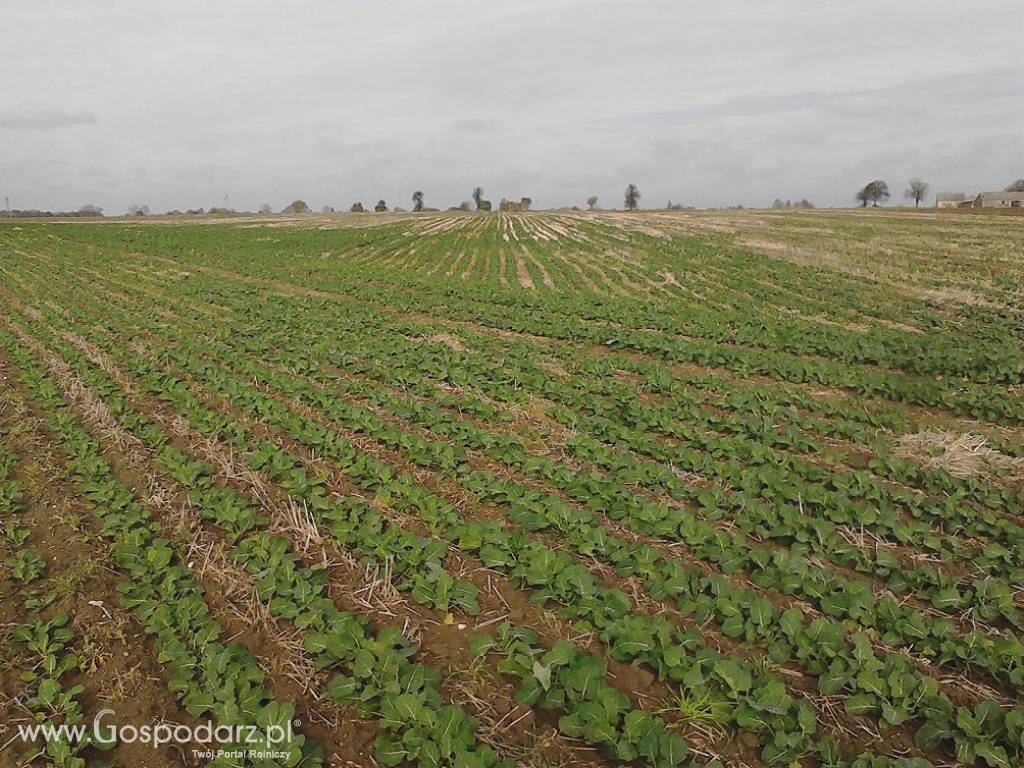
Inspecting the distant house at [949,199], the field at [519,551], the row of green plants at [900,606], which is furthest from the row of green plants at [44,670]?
the distant house at [949,199]

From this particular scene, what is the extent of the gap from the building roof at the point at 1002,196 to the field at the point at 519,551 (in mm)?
125739

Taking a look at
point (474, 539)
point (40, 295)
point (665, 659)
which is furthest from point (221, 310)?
point (665, 659)

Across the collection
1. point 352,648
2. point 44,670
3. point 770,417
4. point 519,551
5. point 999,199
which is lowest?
point 44,670

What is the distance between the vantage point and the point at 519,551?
4426 mm

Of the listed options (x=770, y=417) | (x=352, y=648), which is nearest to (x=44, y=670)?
(x=352, y=648)

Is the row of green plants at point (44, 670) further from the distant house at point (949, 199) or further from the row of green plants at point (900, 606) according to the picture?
the distant house at point (949, 199)

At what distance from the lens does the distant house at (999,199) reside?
9675 cm

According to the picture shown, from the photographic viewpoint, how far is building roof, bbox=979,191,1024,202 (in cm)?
9925

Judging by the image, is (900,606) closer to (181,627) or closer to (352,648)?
(352,648)

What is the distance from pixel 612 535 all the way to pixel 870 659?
2003mm

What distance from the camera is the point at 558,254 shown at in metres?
31.2

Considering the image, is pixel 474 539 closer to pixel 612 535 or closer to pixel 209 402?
pixel 612 535

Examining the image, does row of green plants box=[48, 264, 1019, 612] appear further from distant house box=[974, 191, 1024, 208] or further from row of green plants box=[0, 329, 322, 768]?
distant house box=[974, 191, 1024, 208]

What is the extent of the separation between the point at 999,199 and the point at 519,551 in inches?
5421
